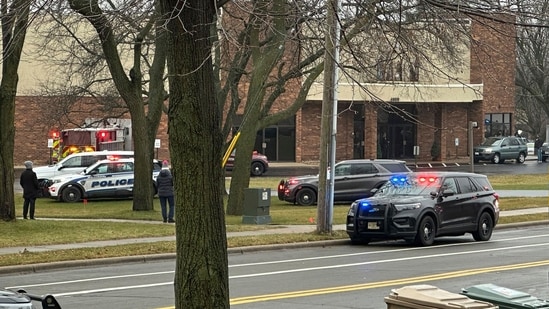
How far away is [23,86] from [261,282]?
4363cm

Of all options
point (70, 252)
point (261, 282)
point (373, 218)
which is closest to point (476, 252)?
point (373, 218)

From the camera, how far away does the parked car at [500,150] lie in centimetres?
6359

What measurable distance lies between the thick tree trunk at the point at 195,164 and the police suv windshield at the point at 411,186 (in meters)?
15.1

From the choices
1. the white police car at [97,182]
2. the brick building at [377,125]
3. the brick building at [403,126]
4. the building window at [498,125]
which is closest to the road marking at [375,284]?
the white police car at [97,182]

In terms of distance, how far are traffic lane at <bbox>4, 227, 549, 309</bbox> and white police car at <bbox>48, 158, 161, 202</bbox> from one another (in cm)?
1549

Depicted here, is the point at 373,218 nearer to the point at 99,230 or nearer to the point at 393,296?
the point at 99,230

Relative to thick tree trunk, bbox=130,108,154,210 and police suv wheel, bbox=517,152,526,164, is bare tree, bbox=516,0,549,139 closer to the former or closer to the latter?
police suv wheel, bbox=517,152,526,164

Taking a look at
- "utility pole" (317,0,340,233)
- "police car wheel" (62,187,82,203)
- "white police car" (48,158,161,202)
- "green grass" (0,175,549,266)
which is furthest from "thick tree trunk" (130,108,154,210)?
"utility pole" (317,0,340,233)

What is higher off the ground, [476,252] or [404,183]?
[404,183]

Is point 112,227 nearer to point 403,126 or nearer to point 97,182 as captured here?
point 97,182

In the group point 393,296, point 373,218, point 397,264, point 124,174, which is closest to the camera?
point 393,296

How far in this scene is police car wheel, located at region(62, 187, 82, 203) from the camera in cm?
3397

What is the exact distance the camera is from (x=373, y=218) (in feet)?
68.3

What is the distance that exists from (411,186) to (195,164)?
15.5 meters
